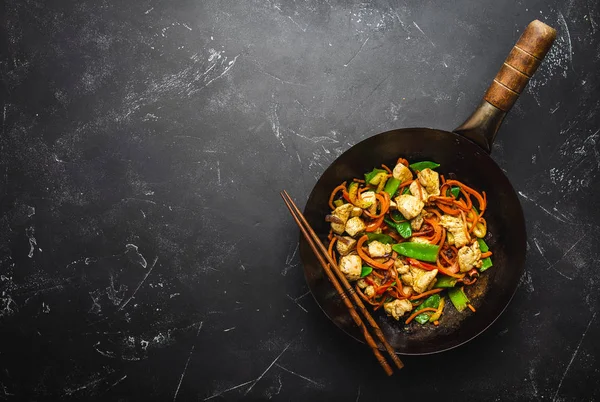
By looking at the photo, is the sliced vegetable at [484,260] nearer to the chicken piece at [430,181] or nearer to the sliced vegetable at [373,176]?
the chicken piece at [430,181]

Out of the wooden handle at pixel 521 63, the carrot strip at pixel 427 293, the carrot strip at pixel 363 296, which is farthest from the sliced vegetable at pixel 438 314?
the wooden handle at pixel 521 63

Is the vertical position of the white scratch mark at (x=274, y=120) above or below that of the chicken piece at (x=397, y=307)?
above

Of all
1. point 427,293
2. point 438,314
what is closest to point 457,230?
point 427,293

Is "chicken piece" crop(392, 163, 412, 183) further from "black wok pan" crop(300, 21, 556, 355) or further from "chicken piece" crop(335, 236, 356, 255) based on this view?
"chicken piece" crop(335, 236, 356, 255)

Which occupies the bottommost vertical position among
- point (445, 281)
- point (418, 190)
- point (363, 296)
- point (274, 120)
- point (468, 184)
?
point (363, 296)

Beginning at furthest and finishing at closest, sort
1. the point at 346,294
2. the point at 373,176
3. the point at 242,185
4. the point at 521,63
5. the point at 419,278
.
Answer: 1. the point at 242,185
2. the point at 373,176
3. the point at 419,278
4. the point at 346,294
5. the point at 521,63

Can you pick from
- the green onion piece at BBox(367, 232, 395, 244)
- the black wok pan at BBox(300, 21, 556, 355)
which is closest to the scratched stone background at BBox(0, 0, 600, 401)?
the black wok pan at BBox(300, 21, 556, 355)

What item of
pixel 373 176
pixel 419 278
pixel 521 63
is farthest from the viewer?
pixel 373 176

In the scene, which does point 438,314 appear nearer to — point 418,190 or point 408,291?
point 408,291
